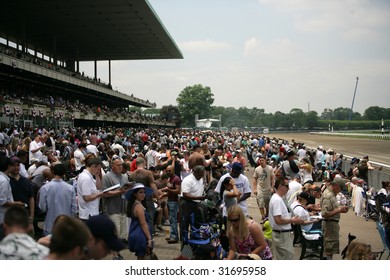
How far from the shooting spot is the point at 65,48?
49.1 m

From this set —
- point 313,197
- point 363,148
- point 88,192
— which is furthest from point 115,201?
point 363,148

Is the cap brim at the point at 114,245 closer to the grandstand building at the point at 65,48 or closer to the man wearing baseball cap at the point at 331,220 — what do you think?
the man wearing baseball cap at the point at 331,220

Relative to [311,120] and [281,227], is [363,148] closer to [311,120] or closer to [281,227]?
[281,227]

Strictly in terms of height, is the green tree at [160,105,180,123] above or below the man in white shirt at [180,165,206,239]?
above

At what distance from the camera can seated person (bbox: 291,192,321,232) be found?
20.6ft

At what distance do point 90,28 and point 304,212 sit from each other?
37551 mm

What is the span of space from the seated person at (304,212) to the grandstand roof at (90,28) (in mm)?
28419

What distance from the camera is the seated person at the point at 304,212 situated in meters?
6.29

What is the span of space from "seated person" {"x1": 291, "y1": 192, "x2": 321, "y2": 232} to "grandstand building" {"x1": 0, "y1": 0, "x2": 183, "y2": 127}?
57.5 ft

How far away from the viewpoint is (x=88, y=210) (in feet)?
18.4

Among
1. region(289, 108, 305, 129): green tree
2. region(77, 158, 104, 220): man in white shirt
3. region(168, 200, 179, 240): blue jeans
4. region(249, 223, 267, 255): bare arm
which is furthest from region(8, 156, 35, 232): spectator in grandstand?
region(289, 108, 305, 129): green tree

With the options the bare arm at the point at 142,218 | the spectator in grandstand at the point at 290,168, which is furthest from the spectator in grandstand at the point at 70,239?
the spectator in grandstand at the point at 290,168

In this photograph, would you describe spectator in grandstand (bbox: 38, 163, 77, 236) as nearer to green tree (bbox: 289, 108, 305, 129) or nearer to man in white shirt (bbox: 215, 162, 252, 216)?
man in white shirt (bbox: 215, 162, 252, 216)

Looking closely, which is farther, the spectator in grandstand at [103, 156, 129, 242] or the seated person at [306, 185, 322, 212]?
the seated person at [306, 185, 322, 212]
